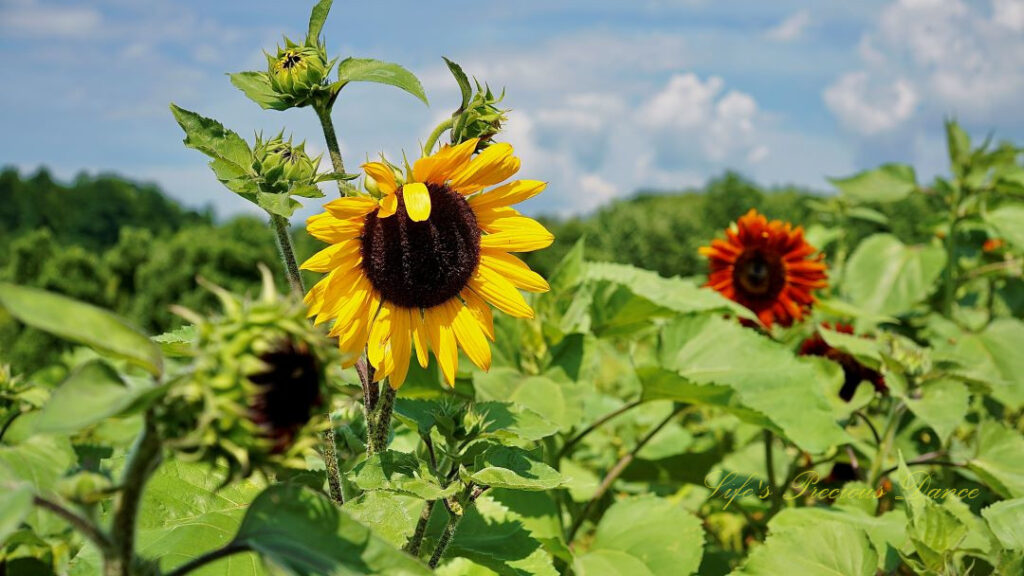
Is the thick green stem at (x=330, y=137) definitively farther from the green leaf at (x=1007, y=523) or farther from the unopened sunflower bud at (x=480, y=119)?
the green leaf at (x=1007, y=523)

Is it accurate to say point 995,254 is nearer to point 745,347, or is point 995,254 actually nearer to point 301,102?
point 745,347

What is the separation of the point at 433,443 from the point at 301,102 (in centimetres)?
45

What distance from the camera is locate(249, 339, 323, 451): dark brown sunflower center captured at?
0.55 metres

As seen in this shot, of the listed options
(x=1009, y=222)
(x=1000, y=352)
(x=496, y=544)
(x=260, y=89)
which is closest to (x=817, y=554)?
(x=496, y=544)

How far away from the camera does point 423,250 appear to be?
1.02m

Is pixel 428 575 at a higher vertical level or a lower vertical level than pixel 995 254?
lower

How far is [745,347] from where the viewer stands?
5.72ft

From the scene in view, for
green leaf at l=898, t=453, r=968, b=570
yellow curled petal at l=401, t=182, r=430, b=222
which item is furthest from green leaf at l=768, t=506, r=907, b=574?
yellow curled petal at l=401, t=182, r=430, b=222

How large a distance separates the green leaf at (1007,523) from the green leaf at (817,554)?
16cm

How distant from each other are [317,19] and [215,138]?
207 mm

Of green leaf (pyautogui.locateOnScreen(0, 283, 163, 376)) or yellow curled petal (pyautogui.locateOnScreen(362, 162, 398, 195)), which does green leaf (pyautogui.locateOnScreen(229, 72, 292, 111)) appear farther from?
green leaf (pyautogui.locateOnScreen(0, 283, 163, 376))

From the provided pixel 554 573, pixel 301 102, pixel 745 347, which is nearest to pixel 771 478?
pixel 745 347

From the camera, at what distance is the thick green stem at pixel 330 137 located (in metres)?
1.00

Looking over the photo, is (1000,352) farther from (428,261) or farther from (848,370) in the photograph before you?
(428,261)
